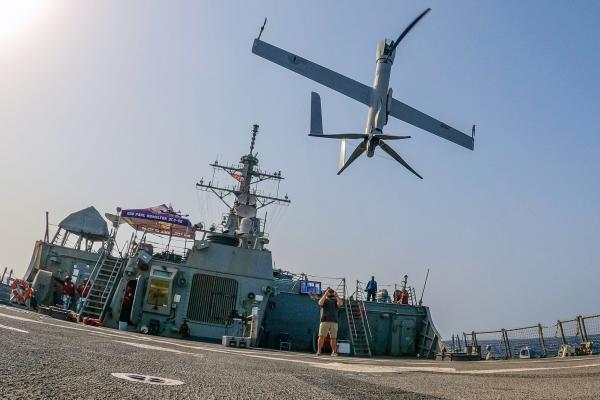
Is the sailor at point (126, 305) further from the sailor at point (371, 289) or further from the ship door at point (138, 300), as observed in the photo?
the sailor at point (371, 289)

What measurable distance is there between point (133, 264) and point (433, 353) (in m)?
13.5

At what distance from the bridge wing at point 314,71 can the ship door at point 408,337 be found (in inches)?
442

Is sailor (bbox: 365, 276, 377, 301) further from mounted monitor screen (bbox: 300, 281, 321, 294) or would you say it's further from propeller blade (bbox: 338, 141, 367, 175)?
propeller blade (bbox: 338, 141, 367, 175)

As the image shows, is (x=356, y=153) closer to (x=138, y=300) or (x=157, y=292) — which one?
(x=157, y=292)

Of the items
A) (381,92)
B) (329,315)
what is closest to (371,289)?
(381,92)

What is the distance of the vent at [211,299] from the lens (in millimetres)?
17234

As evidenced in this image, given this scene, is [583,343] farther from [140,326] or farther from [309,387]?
[140,326]

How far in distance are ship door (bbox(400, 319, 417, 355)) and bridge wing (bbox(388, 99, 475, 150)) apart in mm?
10514

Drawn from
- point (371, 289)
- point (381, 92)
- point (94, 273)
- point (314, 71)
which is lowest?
point (94, 273)

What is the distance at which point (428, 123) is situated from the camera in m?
24.9

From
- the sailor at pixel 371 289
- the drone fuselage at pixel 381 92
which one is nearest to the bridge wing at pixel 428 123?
the drone fuselage at pixel 381 92

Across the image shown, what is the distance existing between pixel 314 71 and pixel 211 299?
1331cm

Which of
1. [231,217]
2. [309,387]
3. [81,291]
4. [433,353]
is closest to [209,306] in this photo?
[81,291]

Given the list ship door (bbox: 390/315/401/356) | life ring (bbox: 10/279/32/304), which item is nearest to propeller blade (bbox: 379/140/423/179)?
ship door (bbox: 390/315/401/356)
